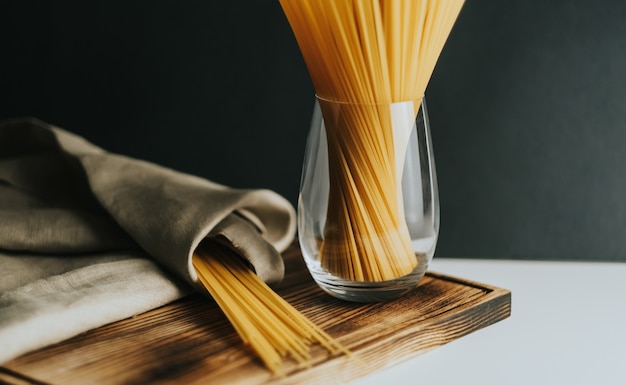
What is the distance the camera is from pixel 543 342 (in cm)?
75

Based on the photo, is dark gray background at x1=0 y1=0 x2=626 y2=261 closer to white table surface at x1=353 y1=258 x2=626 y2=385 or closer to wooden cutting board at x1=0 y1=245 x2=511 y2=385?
white table surface at x1=353 y1=258 x2=626 y2=385

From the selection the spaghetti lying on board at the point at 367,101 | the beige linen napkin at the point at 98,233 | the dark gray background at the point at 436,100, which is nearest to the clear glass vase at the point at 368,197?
the spaghetti lying on board at the point at 367,101

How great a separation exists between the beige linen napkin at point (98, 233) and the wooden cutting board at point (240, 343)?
21mm

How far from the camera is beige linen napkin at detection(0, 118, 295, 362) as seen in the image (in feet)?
2.24

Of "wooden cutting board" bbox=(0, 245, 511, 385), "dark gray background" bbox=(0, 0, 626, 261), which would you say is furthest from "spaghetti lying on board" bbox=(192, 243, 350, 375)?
"dark gray background" bbox=(0, 0, 626, 261)

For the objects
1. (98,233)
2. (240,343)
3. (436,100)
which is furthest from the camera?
(436,100)

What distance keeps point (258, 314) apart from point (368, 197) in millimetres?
151

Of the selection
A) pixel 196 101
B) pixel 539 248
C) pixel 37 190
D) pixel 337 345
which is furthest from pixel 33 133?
pixel 539 248

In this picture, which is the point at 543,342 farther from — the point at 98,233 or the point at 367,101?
the point at 98,233

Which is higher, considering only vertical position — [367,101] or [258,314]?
[367,101]

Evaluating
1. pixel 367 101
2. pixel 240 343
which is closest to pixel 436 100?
pixel 367 101

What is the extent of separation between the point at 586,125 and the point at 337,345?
0.62 m

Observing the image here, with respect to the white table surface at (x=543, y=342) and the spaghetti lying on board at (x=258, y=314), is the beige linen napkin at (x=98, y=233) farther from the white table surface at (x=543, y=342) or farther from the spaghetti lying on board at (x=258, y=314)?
the white table surface at (x=543, y=342)

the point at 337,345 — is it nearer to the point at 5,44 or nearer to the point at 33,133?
the point at 33,133
